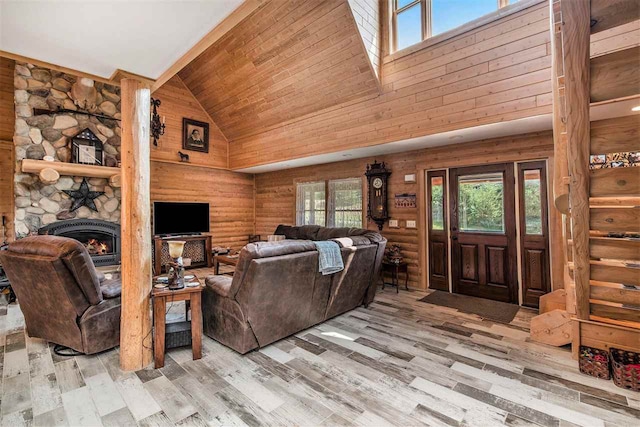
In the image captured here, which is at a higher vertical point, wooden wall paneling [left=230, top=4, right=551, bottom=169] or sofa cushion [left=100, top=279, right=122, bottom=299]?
wooden wall paneling [left=230, top=4, right=551, bottom=169]

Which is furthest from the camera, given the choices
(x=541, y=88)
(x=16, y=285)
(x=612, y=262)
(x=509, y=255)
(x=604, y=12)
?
(x=509, y=255)

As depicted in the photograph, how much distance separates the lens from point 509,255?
4324mm

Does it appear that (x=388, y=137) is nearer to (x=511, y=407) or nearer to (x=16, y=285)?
(x=511, y=407)

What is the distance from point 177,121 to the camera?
22.3 ft

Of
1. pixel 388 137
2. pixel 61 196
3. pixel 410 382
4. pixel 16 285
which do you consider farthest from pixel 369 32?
pixel 61 196

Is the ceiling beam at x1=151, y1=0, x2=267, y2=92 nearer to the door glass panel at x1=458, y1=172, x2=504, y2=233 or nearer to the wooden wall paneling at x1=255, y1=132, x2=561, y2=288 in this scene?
the wooden wall paneling at x1=255, y1=132, x2=561, y2=288

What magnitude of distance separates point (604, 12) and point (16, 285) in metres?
4.98

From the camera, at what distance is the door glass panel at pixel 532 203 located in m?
4.09

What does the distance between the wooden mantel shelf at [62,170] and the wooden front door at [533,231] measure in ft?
22.2

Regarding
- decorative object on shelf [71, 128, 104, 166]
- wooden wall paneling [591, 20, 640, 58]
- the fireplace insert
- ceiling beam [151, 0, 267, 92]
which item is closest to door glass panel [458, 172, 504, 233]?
wooden wall paneling [591, 20, 640, 58]

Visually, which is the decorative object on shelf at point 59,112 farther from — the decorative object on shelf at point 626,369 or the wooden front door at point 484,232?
the decorative object on shelf at point 626,369

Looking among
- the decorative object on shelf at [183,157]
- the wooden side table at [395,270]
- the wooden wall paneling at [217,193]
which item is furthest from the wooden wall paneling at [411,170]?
the decorative object on shelf at [183,157]

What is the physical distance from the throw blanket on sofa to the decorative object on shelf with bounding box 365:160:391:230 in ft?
7.97

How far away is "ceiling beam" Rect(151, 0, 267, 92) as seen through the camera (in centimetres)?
200
